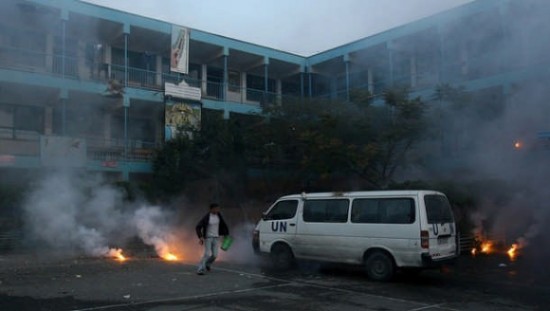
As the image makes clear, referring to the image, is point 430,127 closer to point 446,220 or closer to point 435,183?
point 435,183

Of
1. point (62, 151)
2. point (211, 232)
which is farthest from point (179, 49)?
point (211, 232)

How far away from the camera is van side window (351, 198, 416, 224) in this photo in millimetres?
8273

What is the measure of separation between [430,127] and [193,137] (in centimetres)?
727

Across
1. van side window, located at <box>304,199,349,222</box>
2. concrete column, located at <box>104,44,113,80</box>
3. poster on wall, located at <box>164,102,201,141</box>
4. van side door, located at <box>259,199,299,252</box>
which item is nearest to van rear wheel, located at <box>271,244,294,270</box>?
van side door, located at <box>259,199,299,252</box>

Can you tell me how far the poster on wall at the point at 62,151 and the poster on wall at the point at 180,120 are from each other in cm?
498

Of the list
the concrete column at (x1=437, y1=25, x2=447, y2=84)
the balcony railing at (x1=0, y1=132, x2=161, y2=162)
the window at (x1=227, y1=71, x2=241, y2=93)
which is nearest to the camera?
the concrete column at (x1=437, y1=25, x2=447, y2=84)

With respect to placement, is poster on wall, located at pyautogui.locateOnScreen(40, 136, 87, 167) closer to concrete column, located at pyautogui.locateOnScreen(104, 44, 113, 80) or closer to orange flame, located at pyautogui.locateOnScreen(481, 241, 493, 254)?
concrete column, located at pyautogui.locateOnScreen(104, 44, 113, 80)

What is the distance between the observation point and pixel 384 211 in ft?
28.1

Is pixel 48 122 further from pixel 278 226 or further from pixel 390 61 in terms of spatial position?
pixel 390 61

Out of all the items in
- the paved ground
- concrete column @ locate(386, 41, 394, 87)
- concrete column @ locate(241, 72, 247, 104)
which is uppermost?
concrete column @ locate(241, 72, 247, 104)

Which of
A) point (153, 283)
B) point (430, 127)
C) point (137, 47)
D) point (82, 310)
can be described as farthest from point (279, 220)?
point (137, 47)

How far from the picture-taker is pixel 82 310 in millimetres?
5973

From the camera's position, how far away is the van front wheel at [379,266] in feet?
27.4

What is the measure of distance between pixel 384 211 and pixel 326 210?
1.21 metres
